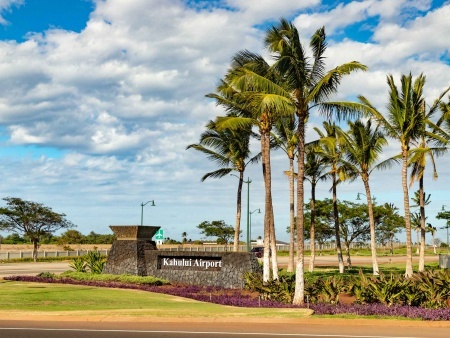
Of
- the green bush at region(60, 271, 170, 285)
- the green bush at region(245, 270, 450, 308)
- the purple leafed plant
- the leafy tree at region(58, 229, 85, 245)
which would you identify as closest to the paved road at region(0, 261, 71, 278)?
the green bush at region(60, 271, 170, 285)

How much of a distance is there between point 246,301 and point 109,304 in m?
5.49

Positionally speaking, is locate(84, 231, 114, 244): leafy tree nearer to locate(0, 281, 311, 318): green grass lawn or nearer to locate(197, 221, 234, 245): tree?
locate(197, 221, 234, 245): tree

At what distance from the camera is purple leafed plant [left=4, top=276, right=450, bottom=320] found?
16.5 metres

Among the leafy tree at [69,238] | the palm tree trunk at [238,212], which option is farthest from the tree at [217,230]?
the palm tree trunk at [238,212]

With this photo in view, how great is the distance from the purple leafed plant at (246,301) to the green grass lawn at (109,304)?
4.36ft

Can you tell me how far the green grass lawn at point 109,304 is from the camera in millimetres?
16156

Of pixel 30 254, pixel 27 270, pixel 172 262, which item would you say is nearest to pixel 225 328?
pixel 172 262

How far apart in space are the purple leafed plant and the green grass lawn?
1.33 meters

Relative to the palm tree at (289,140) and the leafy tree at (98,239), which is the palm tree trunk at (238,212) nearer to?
the palm tree at (289,140)

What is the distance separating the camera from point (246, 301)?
21.4 meters

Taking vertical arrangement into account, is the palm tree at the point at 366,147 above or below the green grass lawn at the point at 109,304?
above

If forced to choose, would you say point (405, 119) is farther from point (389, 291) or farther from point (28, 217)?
point (28, 217)

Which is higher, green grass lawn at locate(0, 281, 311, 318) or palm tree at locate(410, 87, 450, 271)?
palm tree at locate(410, 87, 450, 271)

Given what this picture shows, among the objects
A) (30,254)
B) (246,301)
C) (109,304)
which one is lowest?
(246,301)
